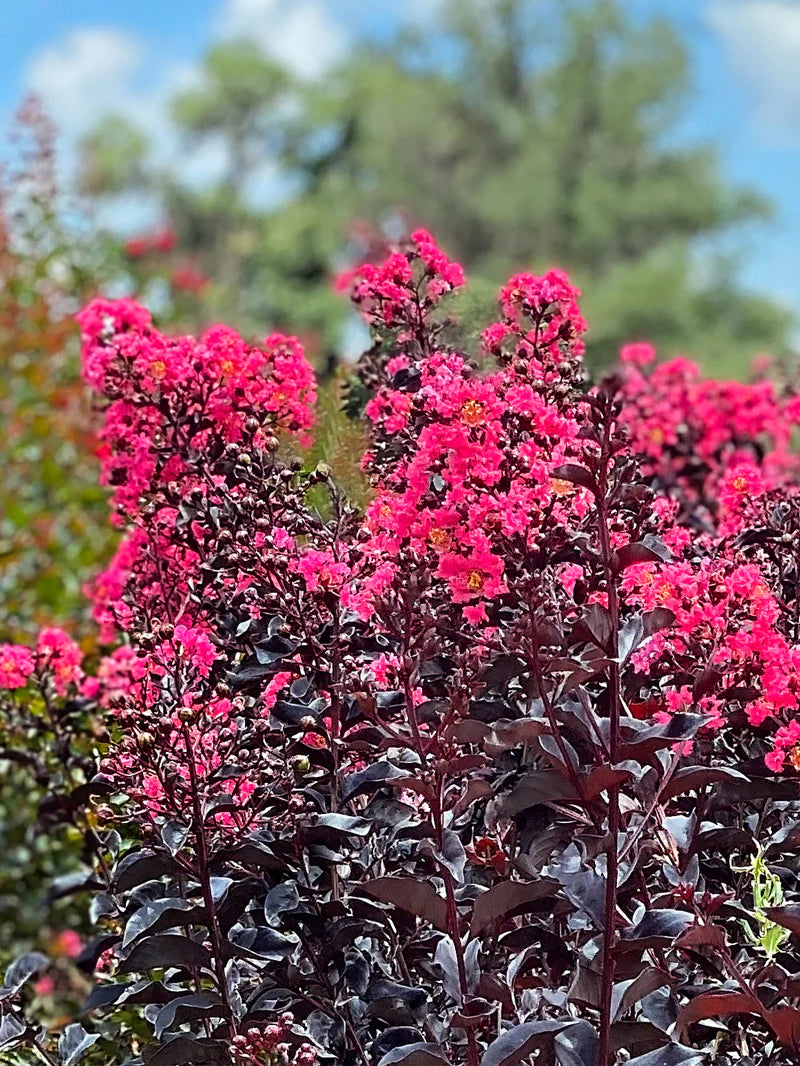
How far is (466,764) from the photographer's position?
7.20 feet

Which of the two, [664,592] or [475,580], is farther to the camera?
[664,592]

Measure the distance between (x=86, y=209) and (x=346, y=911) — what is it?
6.61 meters

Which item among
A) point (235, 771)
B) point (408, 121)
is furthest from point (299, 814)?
point (408, 121)

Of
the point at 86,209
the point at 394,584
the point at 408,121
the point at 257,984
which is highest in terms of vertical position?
the point at 408,121

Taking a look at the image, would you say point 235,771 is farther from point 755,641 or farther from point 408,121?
point 408,121

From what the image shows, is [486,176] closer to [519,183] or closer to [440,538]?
[519,183]

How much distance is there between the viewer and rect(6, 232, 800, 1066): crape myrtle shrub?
7.02 ft

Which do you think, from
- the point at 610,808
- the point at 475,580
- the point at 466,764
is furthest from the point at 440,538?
the point at 610,808

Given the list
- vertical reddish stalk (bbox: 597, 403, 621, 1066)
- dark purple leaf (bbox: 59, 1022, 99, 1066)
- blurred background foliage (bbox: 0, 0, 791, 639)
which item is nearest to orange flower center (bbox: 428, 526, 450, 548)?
vertical reddish stalk (bbox: 597, 403, 621, 1066)

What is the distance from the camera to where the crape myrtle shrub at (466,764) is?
2.14 metres

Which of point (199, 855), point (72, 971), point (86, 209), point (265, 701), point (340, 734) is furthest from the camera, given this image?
point (86, 209)

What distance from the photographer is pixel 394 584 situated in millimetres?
2158

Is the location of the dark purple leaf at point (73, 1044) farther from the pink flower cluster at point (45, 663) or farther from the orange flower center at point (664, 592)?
the orange flower center at point (664, 592)

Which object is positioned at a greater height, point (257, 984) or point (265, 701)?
point (265, 701)
